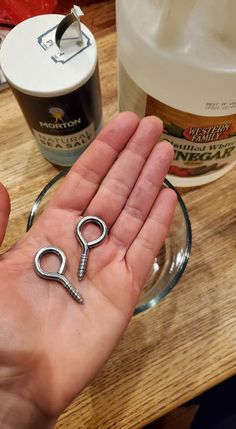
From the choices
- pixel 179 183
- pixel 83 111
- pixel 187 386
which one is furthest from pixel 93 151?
pixel 187 386

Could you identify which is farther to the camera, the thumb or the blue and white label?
the blue and white label

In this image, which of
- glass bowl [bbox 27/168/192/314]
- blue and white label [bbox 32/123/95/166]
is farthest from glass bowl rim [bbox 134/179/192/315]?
blue and white label [bbox 32/123/95/166]

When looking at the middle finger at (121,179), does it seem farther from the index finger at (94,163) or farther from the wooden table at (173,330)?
the wooden table at (173,330)

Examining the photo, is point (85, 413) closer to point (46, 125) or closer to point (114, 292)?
point (114, 292)

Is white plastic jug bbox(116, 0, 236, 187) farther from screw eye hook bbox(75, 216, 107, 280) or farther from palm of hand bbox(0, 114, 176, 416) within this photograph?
screw eye hook bbox(75, 216, 107, 280)

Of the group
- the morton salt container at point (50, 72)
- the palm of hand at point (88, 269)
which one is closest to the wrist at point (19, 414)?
the palm of hand at point (88, 269)

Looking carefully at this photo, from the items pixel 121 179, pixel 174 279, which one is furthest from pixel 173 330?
pixel 121 179
